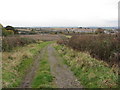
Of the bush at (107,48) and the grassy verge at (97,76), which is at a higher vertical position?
the bush at (107,48)

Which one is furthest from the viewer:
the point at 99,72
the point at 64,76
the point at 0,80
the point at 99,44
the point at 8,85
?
the point at 99,44

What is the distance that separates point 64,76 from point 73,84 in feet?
5.37

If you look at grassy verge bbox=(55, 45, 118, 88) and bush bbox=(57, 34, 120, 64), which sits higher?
bush bbox=(57, 34, 120, 64)

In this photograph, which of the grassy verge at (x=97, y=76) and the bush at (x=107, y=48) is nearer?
the grassy verge at (x=97, y=76)

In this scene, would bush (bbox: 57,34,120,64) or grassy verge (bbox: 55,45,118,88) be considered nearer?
grassy verge (bbox: 55,45,118,88)

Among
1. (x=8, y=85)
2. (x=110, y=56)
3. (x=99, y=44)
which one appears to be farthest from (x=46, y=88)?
(x=99, y=44)

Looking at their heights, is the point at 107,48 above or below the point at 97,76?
above

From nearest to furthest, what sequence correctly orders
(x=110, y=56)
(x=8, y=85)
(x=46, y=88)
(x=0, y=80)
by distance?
(x=46, y=88) < (x=8, y=85) < (x=0, y=80) < (x=110, y=56)

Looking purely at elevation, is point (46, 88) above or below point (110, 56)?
below

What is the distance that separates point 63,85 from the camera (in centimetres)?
866

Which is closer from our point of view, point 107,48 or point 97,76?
point 97,76

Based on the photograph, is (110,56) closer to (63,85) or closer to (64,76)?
(64,76)

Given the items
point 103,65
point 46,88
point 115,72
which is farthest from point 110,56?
point 46,88

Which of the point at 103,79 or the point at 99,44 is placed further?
the point at 99,44
